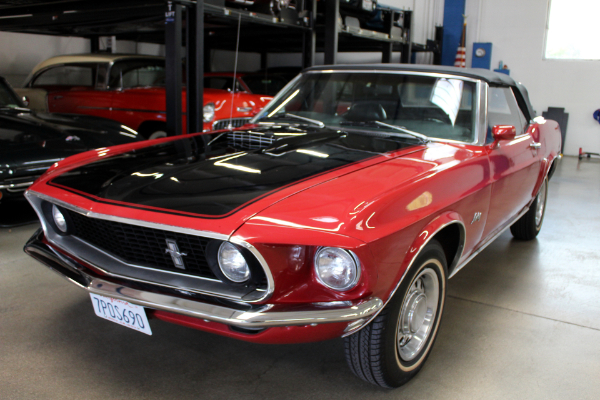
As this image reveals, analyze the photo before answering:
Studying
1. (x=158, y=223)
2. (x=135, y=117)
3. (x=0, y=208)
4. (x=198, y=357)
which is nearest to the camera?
(x=158, y=223)

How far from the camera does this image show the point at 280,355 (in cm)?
212

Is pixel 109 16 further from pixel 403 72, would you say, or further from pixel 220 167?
pixel 220 167

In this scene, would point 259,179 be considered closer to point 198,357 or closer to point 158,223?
point 158,223

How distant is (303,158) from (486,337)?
4.06 feet

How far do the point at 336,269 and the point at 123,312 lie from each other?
0.78 metres

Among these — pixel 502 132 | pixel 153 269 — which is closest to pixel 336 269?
pixel 153 269

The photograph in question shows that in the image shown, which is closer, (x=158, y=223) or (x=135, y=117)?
(x=158, y=223)

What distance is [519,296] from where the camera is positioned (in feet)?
9.34

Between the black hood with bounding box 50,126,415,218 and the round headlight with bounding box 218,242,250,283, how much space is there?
0.43 ft

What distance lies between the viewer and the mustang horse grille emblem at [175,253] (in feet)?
5.44

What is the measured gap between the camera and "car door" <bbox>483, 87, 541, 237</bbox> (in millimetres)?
2531

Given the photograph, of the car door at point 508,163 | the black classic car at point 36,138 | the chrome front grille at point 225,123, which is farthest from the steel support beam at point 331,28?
the car door at point 508,163

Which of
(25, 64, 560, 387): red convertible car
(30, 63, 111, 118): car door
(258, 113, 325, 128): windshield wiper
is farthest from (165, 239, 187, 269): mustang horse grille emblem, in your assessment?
(30, 63, 111, 118): car door

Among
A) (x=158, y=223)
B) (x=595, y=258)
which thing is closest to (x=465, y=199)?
(x=158, y=223)
